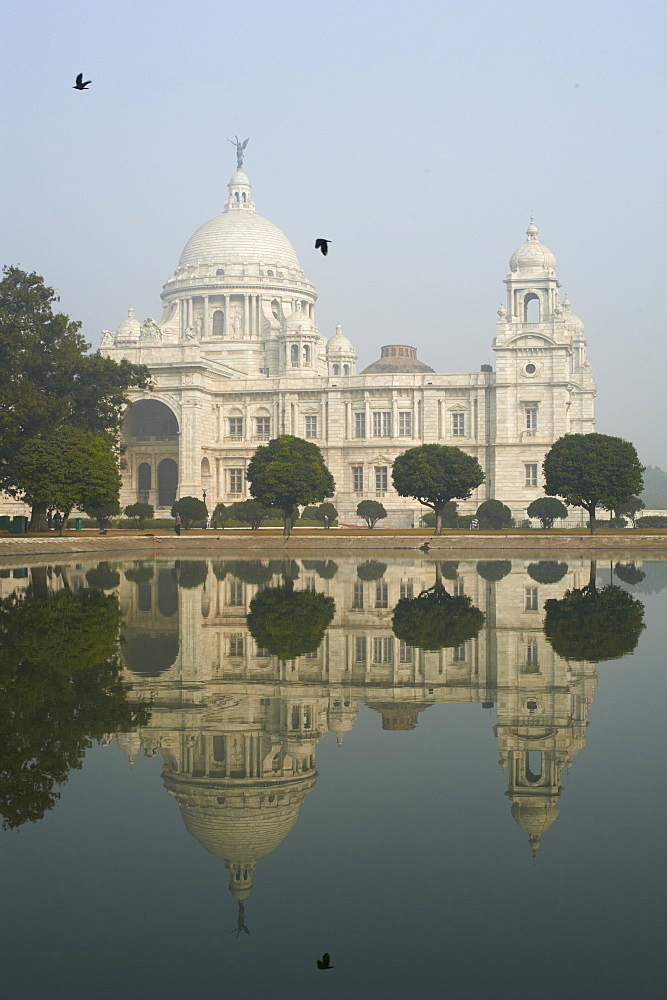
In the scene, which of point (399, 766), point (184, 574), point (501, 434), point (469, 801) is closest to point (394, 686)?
point (399, 766)

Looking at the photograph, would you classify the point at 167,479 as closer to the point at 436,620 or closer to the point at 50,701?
the point at 436,620

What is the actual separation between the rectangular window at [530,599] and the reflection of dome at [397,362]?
7474cm

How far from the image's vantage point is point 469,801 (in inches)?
381

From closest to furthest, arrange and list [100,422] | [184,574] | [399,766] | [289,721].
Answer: [399,766]
[289,721]
[184,574]
[100,422]

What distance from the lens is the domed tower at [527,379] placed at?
78.0 metres

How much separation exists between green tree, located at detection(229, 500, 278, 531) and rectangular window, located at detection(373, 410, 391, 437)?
14.9 meters

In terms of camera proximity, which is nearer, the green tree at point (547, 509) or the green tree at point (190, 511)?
the green tree at point (547, 509)

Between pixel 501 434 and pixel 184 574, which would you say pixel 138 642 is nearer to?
pixel 184 574

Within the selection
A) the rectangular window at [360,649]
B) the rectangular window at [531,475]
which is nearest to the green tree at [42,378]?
the rectangular window at [531,475]

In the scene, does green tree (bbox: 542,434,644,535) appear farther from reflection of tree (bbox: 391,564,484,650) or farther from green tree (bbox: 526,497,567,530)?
reflection of tree (bbox: 391,564,484,650)

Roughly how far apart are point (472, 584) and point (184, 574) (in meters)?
10.2

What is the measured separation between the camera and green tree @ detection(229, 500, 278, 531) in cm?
6644

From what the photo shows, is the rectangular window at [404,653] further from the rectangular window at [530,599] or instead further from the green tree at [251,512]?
the green tree at [251,512]

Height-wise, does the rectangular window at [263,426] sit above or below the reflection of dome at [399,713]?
above
